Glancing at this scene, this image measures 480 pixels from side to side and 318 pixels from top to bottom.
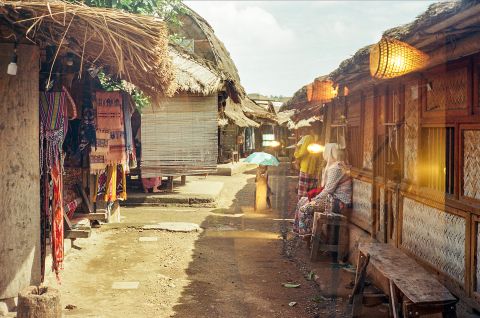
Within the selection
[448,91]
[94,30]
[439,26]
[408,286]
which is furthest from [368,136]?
[94,30]

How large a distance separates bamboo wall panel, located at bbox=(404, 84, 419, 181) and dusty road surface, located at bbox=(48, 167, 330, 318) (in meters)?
2.32

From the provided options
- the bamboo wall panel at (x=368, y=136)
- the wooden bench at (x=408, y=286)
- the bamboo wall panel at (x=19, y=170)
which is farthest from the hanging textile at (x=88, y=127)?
the wooden bench at (x=408, y=286)

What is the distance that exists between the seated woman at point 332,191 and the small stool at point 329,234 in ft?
1.58

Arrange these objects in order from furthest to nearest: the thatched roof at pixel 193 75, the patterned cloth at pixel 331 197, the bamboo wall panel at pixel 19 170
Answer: the thatched roof at pixel 193 75, the patterned cloth at pixel 331 197, the bamboo wall panel at pixel 19 170

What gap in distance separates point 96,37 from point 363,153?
5592mm

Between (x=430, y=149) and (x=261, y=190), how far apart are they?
363 inches

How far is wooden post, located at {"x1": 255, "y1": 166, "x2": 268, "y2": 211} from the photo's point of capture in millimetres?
15297

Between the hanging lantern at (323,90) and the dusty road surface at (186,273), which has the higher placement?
the hanging lantern at (323,90)

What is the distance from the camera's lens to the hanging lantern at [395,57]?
5.32 meters

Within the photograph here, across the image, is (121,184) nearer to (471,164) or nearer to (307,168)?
(307,168)

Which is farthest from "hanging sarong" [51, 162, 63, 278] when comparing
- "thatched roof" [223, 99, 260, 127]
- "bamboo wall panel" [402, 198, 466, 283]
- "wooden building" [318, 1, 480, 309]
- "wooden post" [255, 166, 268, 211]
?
"thatched roof" [223, 99, 260, 127]

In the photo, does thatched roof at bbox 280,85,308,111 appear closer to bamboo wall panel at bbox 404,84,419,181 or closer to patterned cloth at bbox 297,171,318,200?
patterned cloth at bbox 297,171,318,200

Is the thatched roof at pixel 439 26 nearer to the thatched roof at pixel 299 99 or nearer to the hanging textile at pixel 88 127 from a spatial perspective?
the hanging textile at pixel 88 127

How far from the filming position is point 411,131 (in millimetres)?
6953
